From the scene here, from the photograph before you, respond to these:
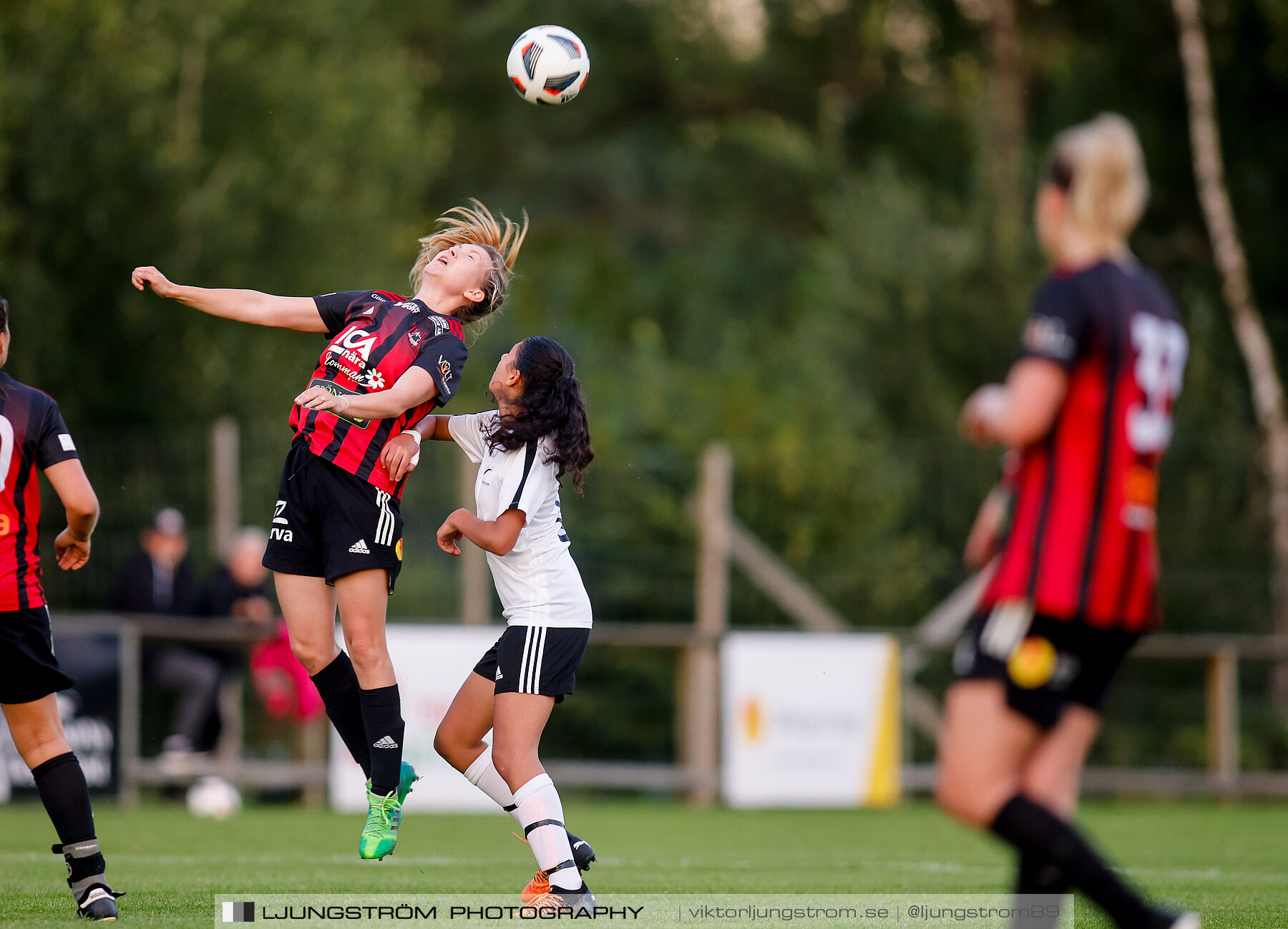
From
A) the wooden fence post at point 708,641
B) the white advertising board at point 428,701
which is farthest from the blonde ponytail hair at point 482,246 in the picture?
the wooden fence post at point 708,641

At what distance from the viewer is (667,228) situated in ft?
97.2

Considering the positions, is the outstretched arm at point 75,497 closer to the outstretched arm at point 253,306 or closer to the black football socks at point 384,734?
the outstretched arm at point 253,306

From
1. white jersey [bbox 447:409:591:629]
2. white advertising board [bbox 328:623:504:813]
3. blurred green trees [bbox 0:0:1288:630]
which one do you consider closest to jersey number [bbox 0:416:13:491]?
white jersey [bbox 447:409:591:629]

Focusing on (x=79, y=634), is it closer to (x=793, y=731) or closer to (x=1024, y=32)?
(x=793, y=731)

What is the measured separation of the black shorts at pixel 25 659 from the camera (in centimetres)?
516

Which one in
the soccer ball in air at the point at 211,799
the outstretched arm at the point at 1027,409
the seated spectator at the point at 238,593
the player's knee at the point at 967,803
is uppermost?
the outstretched arm at the point at 1027,409

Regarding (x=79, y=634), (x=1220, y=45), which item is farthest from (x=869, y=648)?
(x=1220, y=45)

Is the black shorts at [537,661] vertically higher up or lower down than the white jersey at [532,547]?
lower down

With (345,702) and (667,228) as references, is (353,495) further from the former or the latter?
(667,228)

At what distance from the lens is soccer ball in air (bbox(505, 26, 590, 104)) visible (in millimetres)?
6801

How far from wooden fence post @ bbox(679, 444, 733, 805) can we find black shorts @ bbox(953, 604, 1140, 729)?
1007 centimetres

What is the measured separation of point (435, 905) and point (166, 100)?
55.2 ft

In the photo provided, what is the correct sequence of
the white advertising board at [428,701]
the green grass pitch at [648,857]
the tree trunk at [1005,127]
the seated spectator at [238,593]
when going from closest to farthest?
1. the green grass pitch at [648,857]
2. the white advertising board at [428,701]
3. the seated spectator at [238,593]
4. the tree trunk at [1005,127]

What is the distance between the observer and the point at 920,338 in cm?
2005
